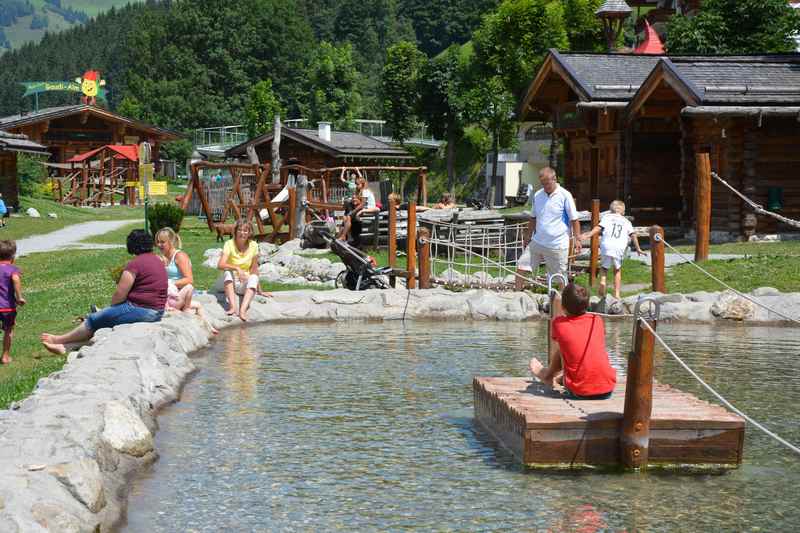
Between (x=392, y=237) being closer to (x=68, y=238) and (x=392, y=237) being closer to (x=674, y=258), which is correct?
(x=674, y=258)

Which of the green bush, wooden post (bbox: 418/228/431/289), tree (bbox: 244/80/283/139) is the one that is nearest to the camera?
wooden post (bbox: 418/228/431/289)

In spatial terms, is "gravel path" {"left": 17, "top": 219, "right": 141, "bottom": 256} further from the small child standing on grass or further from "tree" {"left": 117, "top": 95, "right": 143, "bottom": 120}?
"tree" {"left": 117, "top": 95, "right": 143, "bottom": 120}

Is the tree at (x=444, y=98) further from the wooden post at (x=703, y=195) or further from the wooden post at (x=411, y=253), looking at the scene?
the wooden post at (x=411, y=253)

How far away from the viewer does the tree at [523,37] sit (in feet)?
189

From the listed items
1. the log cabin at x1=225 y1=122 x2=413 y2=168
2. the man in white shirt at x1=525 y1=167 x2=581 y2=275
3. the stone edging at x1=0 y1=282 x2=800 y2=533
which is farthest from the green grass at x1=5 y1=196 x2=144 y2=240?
Answer: the man in white shirt at x1=525 y1=167 x2=581 y2=275

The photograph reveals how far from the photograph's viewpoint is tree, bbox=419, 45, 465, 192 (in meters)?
71.1

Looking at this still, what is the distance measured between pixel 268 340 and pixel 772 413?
22.0ft

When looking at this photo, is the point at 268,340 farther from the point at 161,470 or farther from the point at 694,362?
the point at 161,470

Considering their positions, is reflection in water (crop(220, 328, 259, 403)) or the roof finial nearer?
reflection in water (crop(220, 328, 259, 403))

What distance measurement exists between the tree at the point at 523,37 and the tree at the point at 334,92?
977 inches

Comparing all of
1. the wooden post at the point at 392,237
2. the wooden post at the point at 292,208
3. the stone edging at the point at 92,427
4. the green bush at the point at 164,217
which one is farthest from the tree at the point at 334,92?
the stone edging at the point at 92,427

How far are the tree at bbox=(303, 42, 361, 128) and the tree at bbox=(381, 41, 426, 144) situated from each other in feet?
26.4

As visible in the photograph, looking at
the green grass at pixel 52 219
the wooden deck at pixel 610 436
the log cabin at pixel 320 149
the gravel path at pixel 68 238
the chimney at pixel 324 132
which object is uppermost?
the chimney at pixel 324 132

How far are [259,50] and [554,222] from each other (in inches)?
4374
